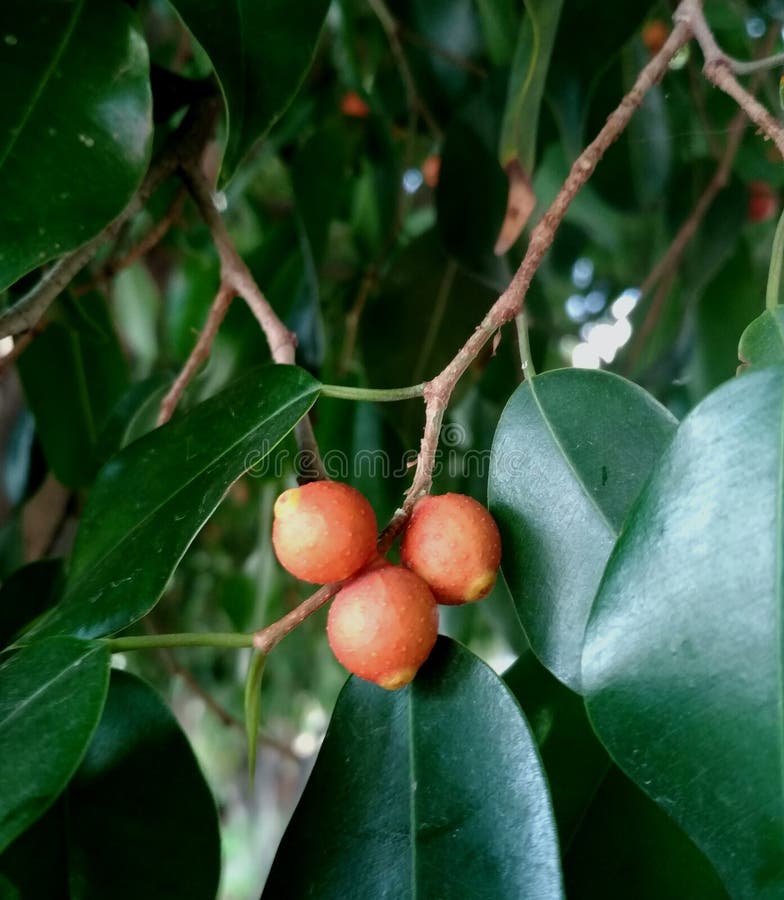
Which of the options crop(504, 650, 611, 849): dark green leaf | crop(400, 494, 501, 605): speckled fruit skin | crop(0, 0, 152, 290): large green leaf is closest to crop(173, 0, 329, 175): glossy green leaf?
crop(0, 0, 152, 290): large green leaf

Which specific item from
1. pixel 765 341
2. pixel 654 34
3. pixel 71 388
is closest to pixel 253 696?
pixel 765 341

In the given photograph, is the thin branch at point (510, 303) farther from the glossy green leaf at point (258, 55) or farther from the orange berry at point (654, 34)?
the orange berry at point (654, 34)

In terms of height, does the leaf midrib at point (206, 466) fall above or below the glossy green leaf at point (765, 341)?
above

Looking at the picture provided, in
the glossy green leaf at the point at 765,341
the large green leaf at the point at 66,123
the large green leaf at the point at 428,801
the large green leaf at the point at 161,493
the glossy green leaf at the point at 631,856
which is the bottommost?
the glossy green leaf at the point at 631,856

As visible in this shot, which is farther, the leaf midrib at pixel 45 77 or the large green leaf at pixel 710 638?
the leaf midrib at pixel 45 77

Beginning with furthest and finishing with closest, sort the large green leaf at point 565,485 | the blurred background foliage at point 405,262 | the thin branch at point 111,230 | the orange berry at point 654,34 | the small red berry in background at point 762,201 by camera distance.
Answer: the small red berry in background at point 762,201
the orange berry at point 654,34
the blurred background foliage at point 405,262
the thin branch at point 111,230
the large green leaf at point 565,485

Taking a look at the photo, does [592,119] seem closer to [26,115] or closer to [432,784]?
[26,115]

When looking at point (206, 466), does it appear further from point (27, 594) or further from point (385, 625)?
point (27, 594)

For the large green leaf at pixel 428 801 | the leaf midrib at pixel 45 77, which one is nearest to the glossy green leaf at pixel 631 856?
the large green leaf at pixel 428 801
